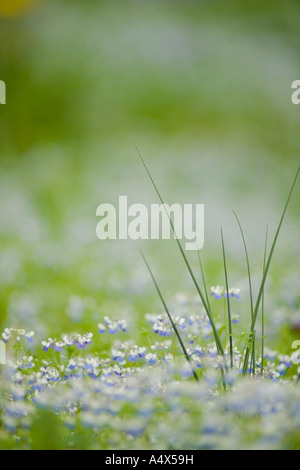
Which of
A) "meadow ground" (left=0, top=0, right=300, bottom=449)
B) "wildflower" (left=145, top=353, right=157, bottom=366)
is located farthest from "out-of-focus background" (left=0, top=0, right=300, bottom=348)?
"wildflower" (left=145, top=353, right=157, bottom=366)

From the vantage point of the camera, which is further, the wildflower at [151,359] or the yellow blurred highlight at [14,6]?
the yellow blurred highlight at [14,6]

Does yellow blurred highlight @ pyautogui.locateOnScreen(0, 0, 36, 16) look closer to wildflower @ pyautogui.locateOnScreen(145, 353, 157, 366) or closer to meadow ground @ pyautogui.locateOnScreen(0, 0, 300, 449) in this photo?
meadow ground @ pyautogui.locateOnScreen(0, 0, 300, 449)

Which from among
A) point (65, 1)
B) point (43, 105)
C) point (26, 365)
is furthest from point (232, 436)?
point (43, 105)

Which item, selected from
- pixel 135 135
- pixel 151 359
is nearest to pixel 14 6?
pixel 135 135

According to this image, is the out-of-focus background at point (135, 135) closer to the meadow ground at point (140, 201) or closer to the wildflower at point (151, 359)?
the meadow ground at point (140, 201)

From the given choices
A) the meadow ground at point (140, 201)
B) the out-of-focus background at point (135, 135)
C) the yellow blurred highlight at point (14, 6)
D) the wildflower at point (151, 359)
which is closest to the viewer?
the meadow ground at point (140, 201)

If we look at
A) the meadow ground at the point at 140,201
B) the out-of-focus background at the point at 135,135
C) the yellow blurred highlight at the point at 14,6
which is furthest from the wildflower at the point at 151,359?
the yellow blurred highlight at the point at 14,6

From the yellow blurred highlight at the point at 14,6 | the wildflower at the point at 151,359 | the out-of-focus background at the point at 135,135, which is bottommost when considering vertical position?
the wildflower at the point at 151,359
